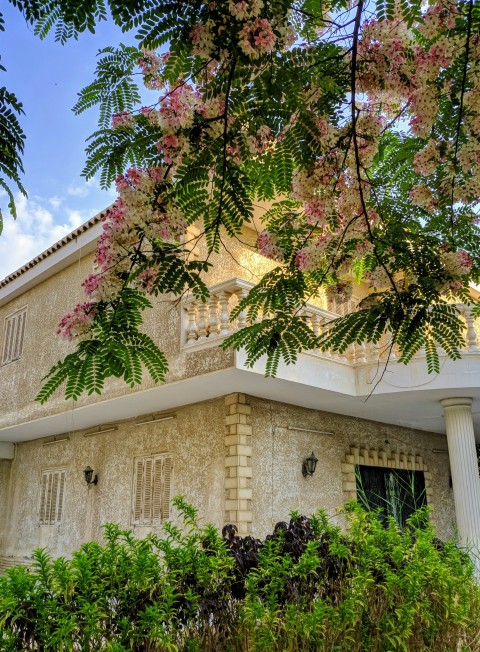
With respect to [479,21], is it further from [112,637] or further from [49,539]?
[49,539]

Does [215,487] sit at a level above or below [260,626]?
above

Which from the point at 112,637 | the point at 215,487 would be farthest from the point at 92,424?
the point at 112,637

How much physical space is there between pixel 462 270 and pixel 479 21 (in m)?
1.18

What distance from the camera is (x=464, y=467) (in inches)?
338

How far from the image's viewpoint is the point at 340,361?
852 centimetres

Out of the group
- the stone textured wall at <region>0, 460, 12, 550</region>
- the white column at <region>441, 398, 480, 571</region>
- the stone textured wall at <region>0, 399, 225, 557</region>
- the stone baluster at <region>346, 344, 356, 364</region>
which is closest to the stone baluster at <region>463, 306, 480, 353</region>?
the white column at <region>441, 398, 480, 571</region>

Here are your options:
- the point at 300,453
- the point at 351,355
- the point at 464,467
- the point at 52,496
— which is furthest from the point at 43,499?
the point at 464,467

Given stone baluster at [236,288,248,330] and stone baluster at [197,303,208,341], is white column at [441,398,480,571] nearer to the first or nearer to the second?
stone baluster at [236,288,248,330]

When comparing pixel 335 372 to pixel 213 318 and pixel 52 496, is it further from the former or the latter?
pixel 52 496

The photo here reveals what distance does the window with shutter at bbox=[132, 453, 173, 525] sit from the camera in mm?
8984

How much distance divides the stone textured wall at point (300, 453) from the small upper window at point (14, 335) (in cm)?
577

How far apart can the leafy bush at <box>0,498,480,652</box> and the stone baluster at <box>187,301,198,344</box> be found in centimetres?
393

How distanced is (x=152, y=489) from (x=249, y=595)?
6.26m

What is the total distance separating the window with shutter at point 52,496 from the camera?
11.3 metres
